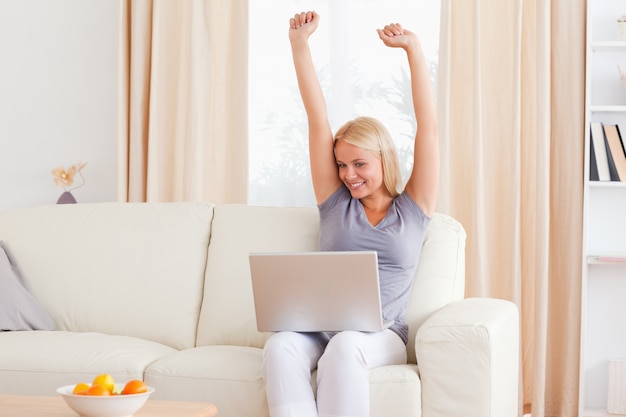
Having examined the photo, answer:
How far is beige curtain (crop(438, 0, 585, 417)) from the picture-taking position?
3.61m

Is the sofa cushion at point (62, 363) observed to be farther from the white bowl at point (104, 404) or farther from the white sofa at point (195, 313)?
the white bowl at point (104, 404)

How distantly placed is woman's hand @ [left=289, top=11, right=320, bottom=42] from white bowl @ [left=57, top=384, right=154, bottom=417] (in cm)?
145

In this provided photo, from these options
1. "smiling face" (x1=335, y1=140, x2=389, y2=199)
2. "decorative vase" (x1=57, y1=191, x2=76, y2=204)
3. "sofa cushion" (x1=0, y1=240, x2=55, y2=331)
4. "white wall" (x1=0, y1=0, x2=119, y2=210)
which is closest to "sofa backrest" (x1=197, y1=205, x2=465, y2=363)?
"smiling face" (x1=335, y1=140, x2=389, y2=199)

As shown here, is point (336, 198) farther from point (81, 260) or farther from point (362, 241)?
point (81, 260)

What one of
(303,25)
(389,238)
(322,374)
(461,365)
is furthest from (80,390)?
(303,25)

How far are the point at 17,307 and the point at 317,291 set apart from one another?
3.83 ft

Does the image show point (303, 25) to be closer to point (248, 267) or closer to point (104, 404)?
point (248, 267)

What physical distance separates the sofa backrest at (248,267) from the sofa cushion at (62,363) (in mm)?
259

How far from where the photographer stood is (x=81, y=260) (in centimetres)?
312

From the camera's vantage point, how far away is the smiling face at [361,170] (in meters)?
2.75

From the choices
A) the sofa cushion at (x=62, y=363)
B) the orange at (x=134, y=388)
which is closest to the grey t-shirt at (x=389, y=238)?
the sofa cushion at (x=62, y=363)

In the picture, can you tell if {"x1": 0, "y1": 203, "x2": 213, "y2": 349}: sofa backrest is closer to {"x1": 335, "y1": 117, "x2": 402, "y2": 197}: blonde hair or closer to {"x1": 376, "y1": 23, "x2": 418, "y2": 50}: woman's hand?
{"x1": 335, "y1": 117, "x2": 402, "y2": 197}: blonde hair

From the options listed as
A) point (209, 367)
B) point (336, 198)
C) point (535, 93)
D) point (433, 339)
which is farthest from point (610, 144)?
point (209, 367)

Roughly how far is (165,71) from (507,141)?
1594mm
